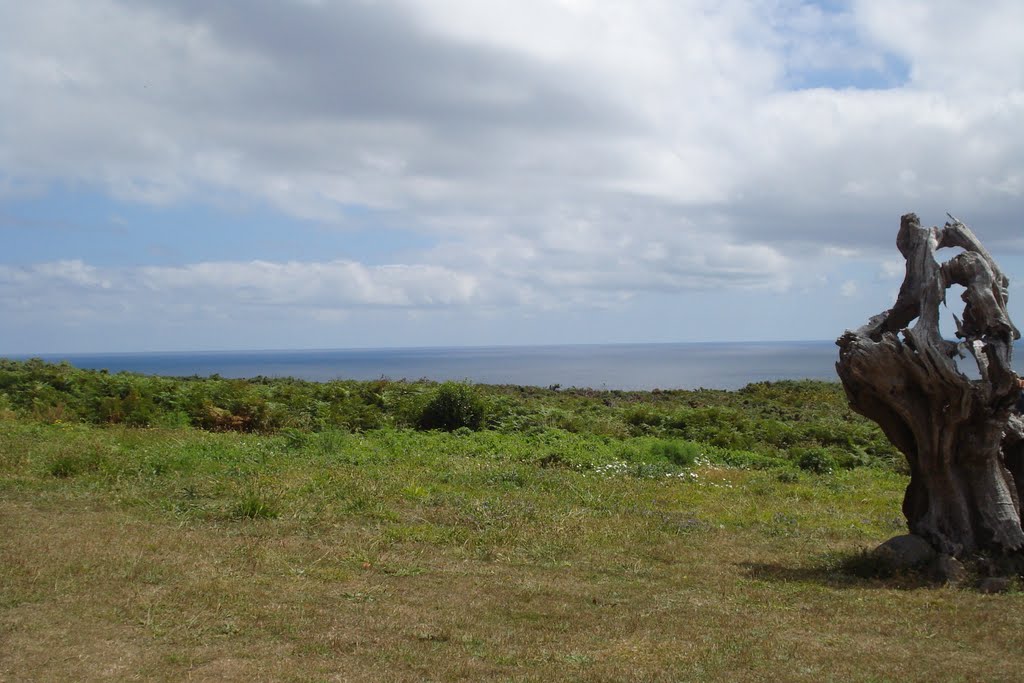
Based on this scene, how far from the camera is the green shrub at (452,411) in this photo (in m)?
23.9

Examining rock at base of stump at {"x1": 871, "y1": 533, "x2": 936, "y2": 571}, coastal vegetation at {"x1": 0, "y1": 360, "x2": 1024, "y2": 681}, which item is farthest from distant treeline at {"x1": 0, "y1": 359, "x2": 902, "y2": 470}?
rock at base of stump at {"x1": 871, "y1": 533, "x2": 936, "y2": 571}

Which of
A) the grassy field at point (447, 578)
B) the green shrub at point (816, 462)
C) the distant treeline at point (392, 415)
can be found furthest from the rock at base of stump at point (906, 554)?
the distant treeline at point (392, 415)

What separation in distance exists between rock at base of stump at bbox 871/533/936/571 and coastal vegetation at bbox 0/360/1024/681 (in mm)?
208

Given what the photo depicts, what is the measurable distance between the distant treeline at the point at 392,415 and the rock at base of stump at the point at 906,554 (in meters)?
9.72

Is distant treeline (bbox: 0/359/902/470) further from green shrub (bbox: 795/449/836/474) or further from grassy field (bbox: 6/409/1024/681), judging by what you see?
grassy field (bbox: 6/409/1024/681)

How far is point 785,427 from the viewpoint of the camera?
24.8m

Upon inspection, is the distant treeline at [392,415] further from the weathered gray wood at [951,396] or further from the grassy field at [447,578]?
the weathered gray wood at [951,396]

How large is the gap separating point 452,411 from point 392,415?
2129 millimetres

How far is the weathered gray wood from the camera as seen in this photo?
953 centimetres

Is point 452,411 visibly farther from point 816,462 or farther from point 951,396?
point 951,396

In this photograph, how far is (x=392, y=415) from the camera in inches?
984

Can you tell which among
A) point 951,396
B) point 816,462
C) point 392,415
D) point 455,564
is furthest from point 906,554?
point 392,415

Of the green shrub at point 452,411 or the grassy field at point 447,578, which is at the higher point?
the green shrub at point 452,411

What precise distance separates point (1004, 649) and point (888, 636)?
35.2 inches
